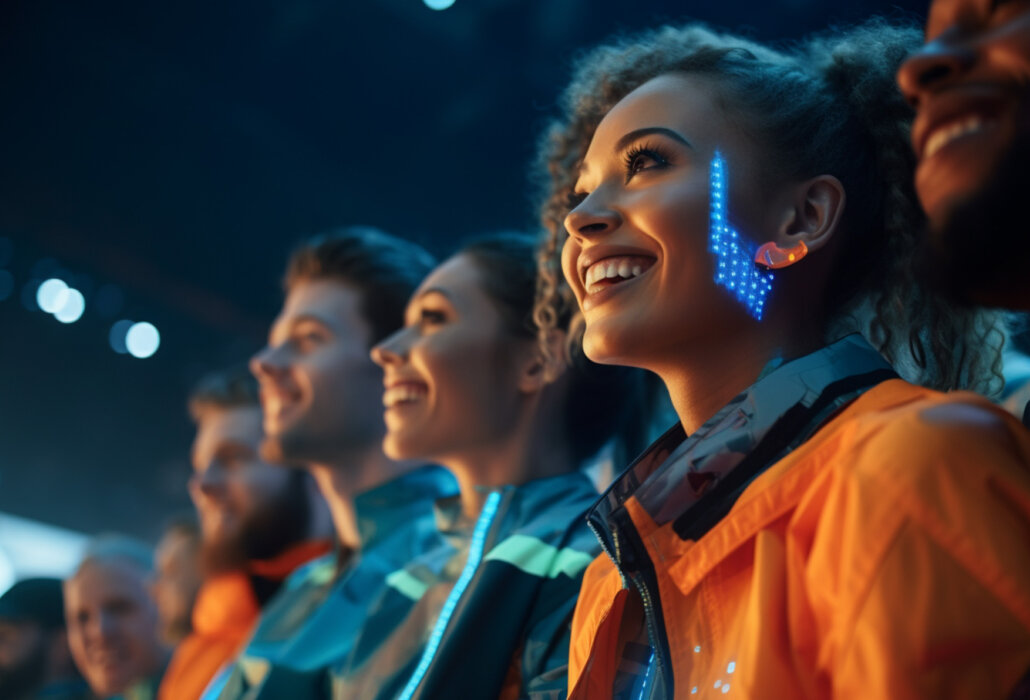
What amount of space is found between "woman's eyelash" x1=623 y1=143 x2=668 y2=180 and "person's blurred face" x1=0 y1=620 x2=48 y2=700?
107 inches

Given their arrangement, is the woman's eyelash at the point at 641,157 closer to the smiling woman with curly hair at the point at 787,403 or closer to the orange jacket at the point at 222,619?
the smiling woman with curly hair at the point at 787,403

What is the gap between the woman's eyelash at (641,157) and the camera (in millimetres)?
1306

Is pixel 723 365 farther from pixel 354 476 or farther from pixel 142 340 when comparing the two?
pixel 142 340

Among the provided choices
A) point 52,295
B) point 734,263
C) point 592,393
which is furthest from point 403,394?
point 52,295

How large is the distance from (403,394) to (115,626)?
166 centimetres

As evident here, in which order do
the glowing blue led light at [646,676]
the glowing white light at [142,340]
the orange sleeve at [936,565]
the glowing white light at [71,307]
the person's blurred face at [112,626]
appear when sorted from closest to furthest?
the orange sleeve at [936,565] < the glowing blue led light at [646,676] < the person's blurred face at [112,626] < the glowing white light at [71,307] < the glowing white light at [142,340]

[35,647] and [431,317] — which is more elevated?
[431,317]

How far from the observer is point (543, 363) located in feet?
6.23

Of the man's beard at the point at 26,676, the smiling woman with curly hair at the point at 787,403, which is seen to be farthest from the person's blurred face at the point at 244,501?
the smiling woman with curly hair at the point at 787,403

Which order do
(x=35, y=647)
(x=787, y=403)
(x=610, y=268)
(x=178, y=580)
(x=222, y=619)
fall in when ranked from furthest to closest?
(x=178, y=580), (x=35, y=647), (x=222, y=619), (x=610, y=268), (x=787, y=403)

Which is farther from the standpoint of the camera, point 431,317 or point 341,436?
point 341,436

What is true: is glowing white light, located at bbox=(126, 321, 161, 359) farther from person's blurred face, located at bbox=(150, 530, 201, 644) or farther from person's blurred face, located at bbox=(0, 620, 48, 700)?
person's blurred face, located at bbox=(0, 620, 48, 700)

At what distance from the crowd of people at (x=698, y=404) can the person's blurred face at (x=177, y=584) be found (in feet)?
1.55

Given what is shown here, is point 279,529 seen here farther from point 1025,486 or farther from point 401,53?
point 1025,486
